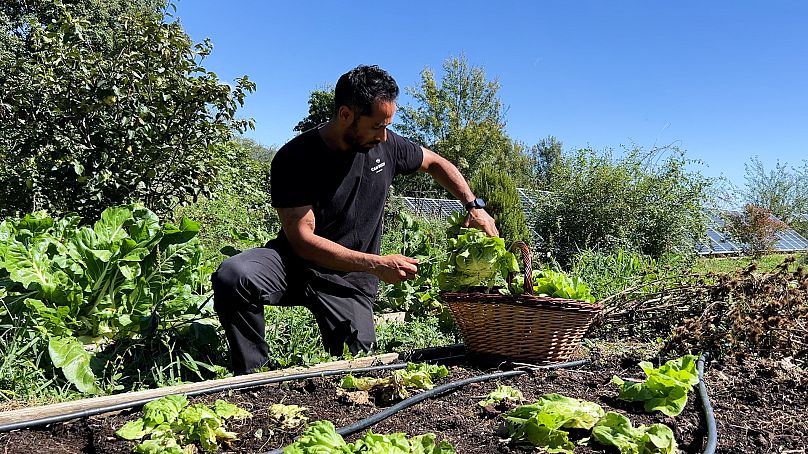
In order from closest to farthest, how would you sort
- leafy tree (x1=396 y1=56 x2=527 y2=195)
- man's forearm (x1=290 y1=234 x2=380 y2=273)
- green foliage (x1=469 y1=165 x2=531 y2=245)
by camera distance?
man's forearm (x1=290 y1=234 x2=380 y2=273) < green foliage (x1=469 y1=165 x2=531 y2=245) < leafy tree (x1=396 y1=56 x2=527 y2=195)

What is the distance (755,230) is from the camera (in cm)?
1791

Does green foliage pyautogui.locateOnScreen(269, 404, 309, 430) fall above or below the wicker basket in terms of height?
below

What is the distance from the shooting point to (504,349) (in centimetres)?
312

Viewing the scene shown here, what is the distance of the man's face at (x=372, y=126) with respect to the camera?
3361 millimetres

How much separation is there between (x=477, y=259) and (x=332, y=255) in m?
0.73

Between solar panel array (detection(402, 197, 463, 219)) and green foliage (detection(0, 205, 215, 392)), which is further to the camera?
solar panel array (detection(402, 197, 463, 219))

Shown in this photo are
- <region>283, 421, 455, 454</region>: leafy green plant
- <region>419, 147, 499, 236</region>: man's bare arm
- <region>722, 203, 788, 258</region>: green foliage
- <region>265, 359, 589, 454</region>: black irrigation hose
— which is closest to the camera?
<region>283, 421, 455, 454</region>: leafy green plant

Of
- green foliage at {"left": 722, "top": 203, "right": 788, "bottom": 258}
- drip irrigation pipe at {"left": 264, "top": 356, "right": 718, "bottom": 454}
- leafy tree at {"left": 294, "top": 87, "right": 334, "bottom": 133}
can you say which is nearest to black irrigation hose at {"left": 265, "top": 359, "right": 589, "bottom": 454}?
drip irrigation pipe at {"left": 264, "top": 356, "right": 718, "bottom": 454}

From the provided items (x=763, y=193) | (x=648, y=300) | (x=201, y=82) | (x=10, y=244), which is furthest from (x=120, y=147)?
(x=763, y=193)

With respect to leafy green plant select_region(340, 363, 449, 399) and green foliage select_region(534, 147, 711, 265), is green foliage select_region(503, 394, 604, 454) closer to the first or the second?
leafy green plant select_region(340, 363, 449, 399)

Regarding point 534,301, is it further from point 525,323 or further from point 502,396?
point 502,396

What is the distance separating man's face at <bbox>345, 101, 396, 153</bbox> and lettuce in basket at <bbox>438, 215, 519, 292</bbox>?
689 mm

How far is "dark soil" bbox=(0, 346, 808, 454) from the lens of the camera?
2.12 meters

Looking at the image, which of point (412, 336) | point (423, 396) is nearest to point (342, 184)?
point (412, 336)
